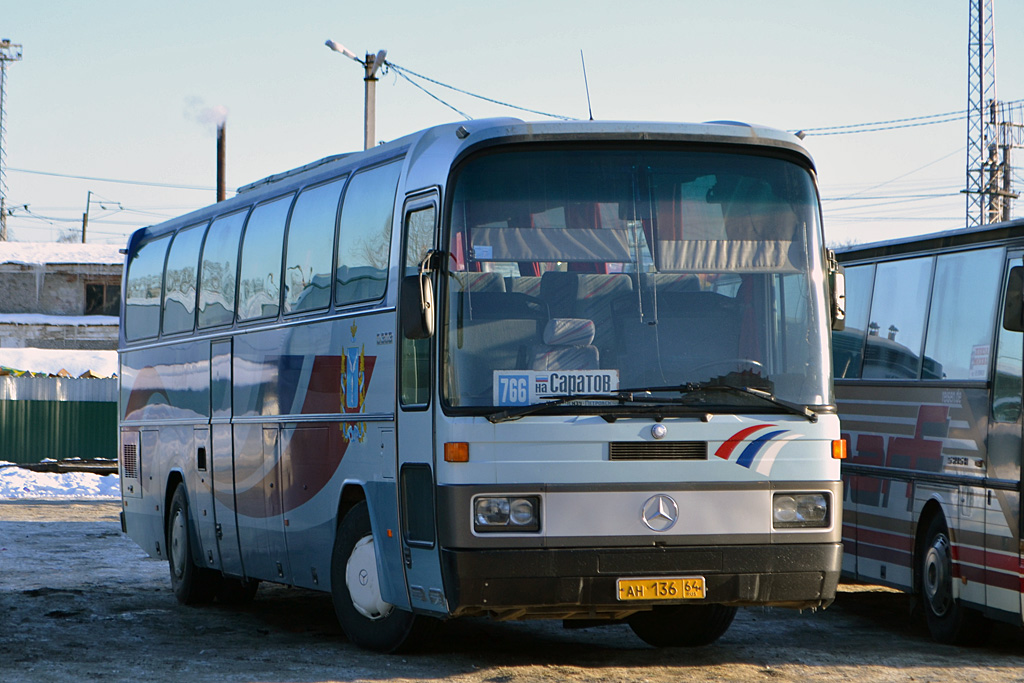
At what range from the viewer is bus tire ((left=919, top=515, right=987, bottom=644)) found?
11109 millimetres

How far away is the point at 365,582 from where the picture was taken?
10.0m

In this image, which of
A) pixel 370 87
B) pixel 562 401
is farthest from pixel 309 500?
pixel 370 87

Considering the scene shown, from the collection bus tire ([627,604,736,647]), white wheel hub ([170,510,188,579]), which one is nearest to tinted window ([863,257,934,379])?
bus tire ([627,604,736,647])

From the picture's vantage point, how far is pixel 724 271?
8672mm

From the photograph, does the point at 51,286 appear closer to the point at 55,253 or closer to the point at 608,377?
the point at 55,253

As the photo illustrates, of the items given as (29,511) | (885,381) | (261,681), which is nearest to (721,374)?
(261,681)

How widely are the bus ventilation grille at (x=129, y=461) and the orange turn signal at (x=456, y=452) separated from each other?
8.22 meters

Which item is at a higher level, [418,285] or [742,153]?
[742,153]

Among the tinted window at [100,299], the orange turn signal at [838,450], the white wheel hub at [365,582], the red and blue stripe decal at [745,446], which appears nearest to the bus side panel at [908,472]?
the orange turn signal at [838,450]

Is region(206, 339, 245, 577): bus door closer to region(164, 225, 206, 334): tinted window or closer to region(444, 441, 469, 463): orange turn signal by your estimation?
region(164, 225, 206, 334): tinted window

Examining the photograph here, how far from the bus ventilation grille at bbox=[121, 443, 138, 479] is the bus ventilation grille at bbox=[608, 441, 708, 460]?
8.70 m

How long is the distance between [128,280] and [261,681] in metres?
8.36

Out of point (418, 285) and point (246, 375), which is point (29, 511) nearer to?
point (246, 375)

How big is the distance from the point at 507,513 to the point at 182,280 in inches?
273
